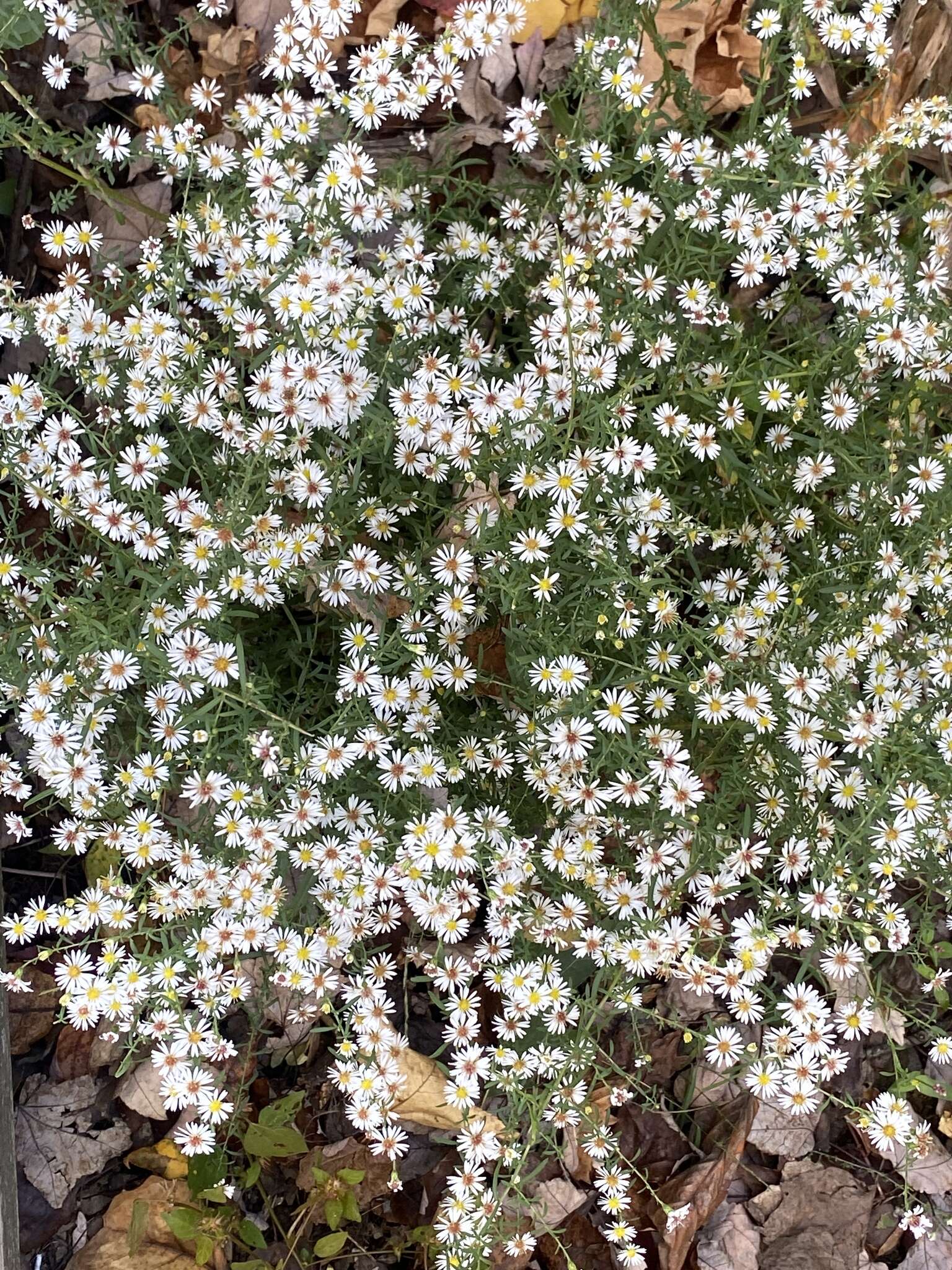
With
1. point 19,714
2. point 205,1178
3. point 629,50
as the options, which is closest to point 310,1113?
point 205,1178

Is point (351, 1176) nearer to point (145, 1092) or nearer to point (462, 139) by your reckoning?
point (145, 1092)

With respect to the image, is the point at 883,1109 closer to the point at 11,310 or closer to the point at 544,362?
Answer: the point at 544,362

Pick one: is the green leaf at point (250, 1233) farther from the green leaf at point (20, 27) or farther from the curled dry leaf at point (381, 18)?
the curled dry leaf at point (381, 18)

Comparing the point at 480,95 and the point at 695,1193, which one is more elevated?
the point at 480,95

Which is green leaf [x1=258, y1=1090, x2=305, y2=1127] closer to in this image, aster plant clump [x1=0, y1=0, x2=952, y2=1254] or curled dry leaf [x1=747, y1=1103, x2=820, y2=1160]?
aster plant clump [x1=0, y1=0, x2=952, y2=1254]

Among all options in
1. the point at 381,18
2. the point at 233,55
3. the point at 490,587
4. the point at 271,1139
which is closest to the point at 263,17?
the point at 233,55

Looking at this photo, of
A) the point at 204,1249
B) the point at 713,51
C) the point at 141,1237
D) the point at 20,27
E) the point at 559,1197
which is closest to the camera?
the point at 20,27

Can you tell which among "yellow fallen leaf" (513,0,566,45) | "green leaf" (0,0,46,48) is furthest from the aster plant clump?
"yellow fallen leaf" (513,0,566,45)
